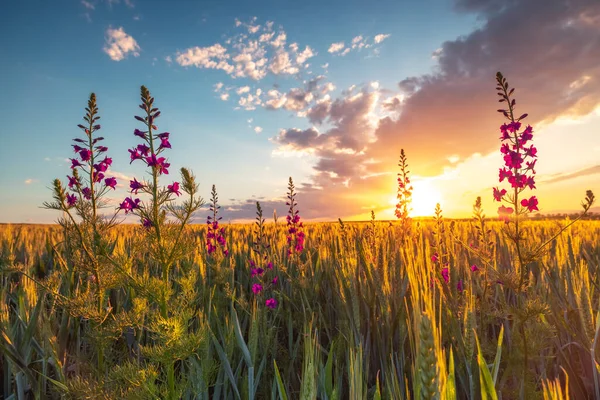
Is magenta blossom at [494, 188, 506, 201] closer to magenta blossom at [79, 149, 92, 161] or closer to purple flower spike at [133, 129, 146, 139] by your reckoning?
purple flower spike at [133, 129, 146, 139]

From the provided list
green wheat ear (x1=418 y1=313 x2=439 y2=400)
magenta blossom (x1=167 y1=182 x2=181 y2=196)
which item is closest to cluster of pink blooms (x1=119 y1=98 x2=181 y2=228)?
magenta blossom (x1=167 y1=182 x2=181 y2=196)

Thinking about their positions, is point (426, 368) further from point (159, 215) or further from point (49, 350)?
point (49, 350)

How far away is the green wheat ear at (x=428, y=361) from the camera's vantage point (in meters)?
0.96

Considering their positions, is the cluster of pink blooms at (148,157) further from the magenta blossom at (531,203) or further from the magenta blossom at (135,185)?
the magenta blossom at (531,203)

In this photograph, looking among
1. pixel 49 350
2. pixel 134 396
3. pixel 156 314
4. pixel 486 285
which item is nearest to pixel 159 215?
pixel 156 314

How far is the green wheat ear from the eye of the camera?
37.7 inches

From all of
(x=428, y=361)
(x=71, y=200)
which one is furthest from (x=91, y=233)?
(x=428, y=361)

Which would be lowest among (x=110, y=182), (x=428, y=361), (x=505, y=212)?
(x=428, y=361)

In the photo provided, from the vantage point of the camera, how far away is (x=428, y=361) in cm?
97

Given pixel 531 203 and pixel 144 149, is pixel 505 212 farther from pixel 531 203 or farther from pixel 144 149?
pixel 144 149

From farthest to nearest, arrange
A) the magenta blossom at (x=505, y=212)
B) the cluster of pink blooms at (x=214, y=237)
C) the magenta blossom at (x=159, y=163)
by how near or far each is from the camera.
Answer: the cluster of pink blooms at (x=214, y=237) < the magenta blossom at (x=505, y=212) < the magenta blossom at (x=159, y=163)

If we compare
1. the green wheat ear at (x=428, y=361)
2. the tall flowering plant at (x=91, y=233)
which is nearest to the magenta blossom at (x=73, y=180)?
the tall flowering plant at (x=91, y=233)

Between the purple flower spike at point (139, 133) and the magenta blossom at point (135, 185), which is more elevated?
the purple flower spike at point (139, 133)

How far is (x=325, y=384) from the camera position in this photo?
204 centimetres
